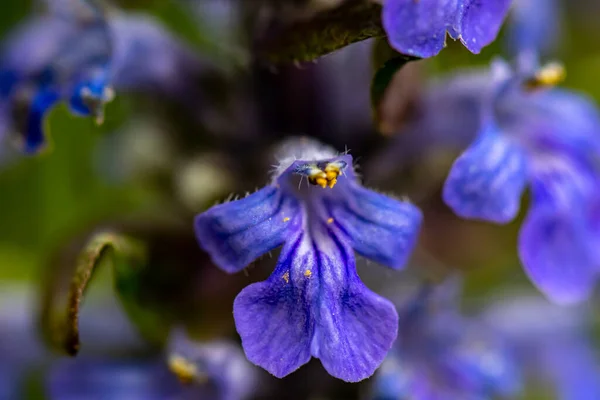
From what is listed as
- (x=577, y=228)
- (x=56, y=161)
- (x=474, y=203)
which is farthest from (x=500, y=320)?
(x=56, y=161)

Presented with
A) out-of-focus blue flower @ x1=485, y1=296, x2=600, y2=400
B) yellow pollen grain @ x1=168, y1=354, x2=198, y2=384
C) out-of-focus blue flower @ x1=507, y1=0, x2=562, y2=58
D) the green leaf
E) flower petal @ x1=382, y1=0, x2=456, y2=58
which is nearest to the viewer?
flower petal @ x1=382, y1=0, x2=456, y2=58

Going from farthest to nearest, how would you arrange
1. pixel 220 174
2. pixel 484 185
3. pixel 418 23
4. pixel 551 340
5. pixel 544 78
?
pixel 551 340 < pixel 220 174 < pixel 544 78 < pixel 484 185 < pixel 418 23

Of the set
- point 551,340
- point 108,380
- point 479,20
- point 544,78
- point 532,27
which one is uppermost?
point 479,20

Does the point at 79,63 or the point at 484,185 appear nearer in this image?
the point at 484,185

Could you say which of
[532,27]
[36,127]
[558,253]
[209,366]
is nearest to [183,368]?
[209,366]

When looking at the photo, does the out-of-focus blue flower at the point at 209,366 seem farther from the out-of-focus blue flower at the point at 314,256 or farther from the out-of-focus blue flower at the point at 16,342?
the out-of-focus blue flower at the point at 16,342

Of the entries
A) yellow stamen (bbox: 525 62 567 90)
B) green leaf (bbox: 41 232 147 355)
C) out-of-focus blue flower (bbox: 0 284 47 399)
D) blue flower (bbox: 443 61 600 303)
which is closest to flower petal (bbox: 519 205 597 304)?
blue flower (bbox: 443 61 600 303)

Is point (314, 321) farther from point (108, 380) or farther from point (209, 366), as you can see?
point (108, 380)

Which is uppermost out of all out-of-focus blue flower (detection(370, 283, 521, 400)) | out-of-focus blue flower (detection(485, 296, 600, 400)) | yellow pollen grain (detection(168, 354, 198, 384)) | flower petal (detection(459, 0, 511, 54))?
flower petal (detection(459, 0, 511, 54))

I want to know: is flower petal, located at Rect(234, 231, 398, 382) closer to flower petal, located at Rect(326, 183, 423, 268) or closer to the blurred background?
flower petal, located at Rect(326, 183, 423, 268)
